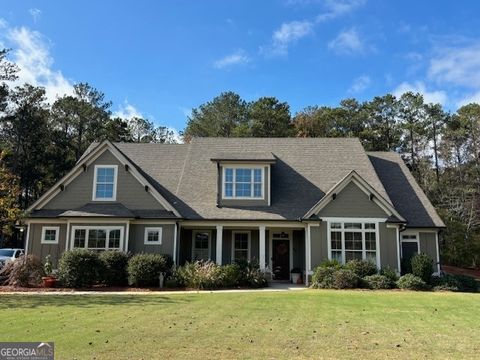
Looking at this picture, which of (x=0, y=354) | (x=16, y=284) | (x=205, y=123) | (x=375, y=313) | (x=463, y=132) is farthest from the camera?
(x=205, y=123)

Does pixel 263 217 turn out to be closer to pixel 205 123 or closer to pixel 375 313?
pixel 375 313

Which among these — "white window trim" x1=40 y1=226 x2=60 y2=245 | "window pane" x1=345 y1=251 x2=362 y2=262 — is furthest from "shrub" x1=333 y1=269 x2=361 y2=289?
"white window trim" x1=40 y1=226 x2=60 y2=245

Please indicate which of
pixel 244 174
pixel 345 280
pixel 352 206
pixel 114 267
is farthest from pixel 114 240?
pixel 352 206

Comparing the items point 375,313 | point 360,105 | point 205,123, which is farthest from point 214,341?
point 360,105

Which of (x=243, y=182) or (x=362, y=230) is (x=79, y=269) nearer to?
(x=243, y=182)

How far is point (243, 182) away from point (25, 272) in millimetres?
10814

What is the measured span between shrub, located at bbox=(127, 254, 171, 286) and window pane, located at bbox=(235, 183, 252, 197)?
5.62 meters

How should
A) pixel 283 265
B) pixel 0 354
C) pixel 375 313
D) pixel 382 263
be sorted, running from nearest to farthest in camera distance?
pixel 0 354
pixel 375 313
pixel 382 263
pixel 283 265

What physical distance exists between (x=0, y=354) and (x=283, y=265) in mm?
18530

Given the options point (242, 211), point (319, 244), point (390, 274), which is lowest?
point (390, 274)

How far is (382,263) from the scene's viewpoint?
20453 millimetres

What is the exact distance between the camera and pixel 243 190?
23.0 meters

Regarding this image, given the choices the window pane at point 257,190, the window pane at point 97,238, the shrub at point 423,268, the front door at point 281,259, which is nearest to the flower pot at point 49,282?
the window pane at point 97,238

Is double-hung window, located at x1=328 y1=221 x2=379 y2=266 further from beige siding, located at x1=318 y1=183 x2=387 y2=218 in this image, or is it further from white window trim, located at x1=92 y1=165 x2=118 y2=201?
white window trim, located at x1=92 y1=165 x2=118 y2=201
